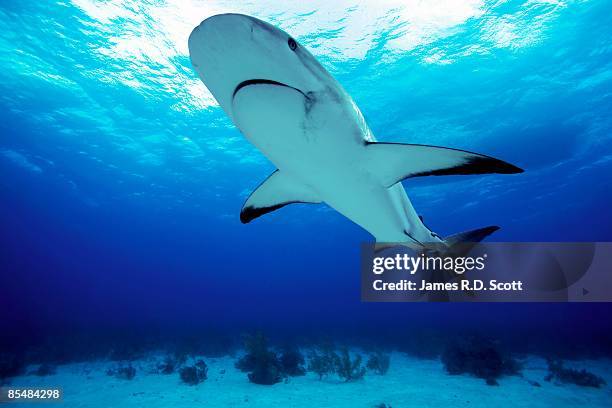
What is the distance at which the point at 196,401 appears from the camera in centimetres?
960

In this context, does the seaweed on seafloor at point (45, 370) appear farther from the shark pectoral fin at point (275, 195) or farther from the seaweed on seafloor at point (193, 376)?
the shark pectoral fin at point (275, 195)

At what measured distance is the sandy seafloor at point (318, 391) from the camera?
30.9 feet

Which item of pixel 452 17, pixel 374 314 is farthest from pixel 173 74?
pixel 374 314

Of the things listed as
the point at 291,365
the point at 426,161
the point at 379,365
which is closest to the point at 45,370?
the point at 291,365

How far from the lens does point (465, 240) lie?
5.12 metres

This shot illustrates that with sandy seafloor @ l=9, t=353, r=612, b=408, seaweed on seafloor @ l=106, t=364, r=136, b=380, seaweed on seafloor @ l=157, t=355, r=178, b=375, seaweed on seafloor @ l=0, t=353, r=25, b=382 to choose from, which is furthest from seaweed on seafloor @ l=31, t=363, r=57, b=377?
seaweed on seafloor @ l=157, t=355, r=178, b=375

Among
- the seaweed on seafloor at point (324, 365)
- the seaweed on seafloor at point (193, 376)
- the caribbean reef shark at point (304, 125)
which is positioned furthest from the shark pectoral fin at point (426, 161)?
the seaweed on seafloor at point (193, 376)

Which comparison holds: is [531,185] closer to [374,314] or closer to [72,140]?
[72,140]

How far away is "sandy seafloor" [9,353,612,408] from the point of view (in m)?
9.42

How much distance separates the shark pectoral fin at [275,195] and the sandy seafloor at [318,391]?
23.9 feet

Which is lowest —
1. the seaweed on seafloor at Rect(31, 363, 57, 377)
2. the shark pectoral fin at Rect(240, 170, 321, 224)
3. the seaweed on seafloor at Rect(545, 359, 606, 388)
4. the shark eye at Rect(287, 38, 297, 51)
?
the seaweed on seafloor at Rect(31, 363, 57, 377)

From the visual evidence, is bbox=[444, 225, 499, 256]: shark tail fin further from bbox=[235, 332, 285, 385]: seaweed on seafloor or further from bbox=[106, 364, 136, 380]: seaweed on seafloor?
bbox=[106, 364, 136, 380]: seaweed on seafloor

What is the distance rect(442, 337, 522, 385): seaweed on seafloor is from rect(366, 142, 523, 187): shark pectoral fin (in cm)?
1190

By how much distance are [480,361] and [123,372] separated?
1438 cm
